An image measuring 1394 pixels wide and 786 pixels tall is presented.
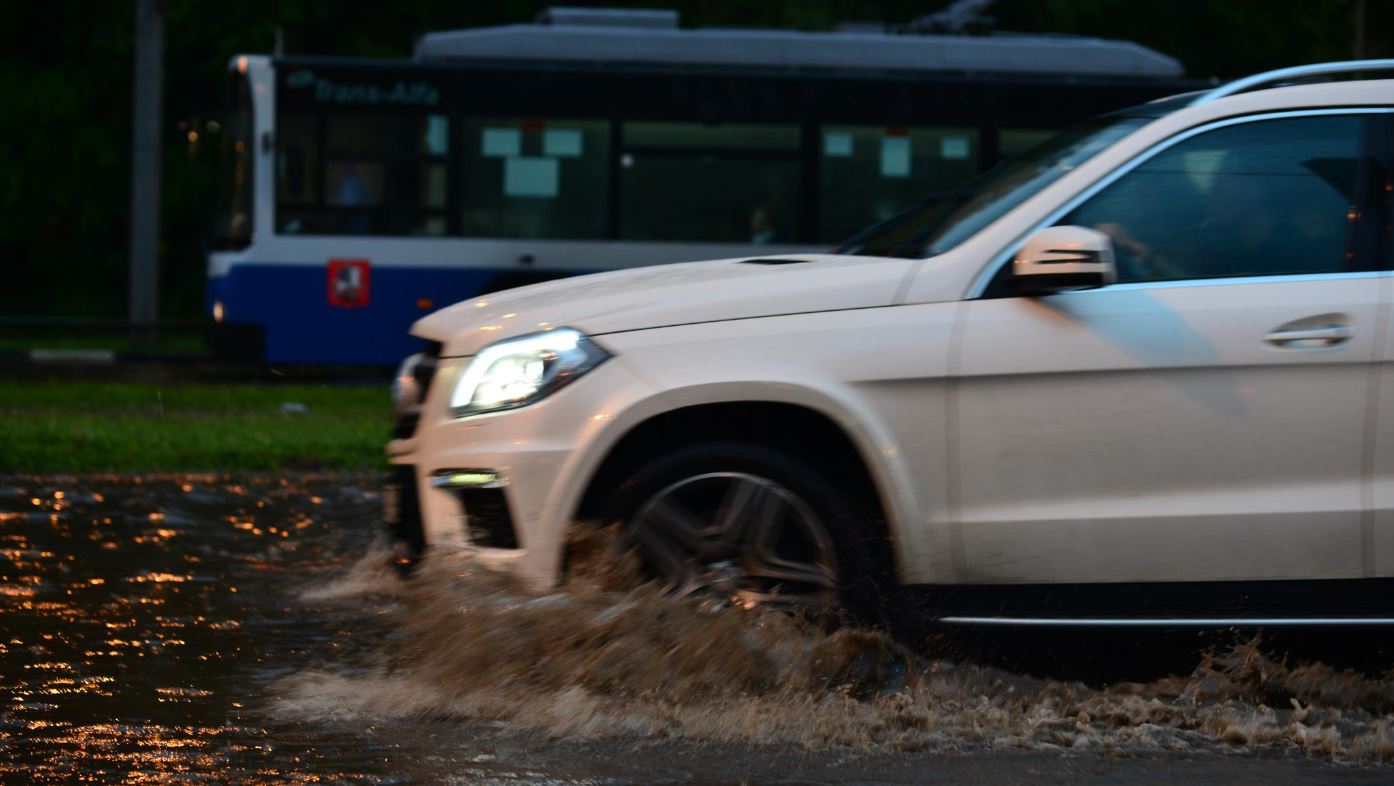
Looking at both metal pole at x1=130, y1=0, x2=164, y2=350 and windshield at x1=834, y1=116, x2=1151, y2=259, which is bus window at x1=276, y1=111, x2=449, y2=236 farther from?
windshield at x1=834, y1=116, x2=1151, y2=259

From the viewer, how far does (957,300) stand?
508 centimetres

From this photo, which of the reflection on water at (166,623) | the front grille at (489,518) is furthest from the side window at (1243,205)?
the reflection on water at (166,623)

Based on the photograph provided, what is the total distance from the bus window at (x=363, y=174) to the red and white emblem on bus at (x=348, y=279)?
28 cm

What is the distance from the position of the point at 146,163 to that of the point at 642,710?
694 inches

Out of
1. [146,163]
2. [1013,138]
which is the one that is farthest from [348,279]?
[1013,138]

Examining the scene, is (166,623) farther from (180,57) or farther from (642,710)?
(180,57)

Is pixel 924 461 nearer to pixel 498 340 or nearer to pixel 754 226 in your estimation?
pixel 498 340

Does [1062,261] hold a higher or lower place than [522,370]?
higher

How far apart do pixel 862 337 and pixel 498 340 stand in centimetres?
96

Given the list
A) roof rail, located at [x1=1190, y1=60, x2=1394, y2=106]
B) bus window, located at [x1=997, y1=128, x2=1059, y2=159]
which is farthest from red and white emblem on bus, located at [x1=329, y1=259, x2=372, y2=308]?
roof rail, located at [x1=1190, y1=60, x2=1394, y2=106]

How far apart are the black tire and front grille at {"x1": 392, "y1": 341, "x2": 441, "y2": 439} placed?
0.80 m

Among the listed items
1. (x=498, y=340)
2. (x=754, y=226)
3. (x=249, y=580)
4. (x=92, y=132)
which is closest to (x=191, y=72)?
(x=92, y=132)

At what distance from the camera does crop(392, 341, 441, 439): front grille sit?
5.51 meters

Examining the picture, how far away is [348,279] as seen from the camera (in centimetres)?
1723
